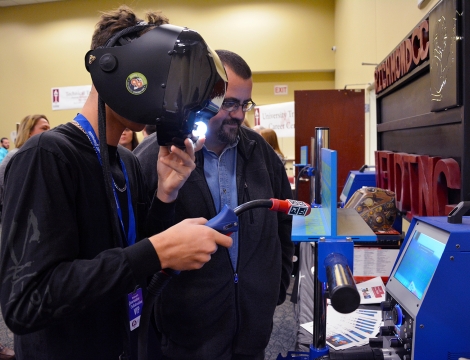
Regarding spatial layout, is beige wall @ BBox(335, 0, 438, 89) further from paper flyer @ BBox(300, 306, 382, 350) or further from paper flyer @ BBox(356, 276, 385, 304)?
paper flyer @ BBox(300, 306, 382, 350)

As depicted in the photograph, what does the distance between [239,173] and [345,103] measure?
309 centimetres

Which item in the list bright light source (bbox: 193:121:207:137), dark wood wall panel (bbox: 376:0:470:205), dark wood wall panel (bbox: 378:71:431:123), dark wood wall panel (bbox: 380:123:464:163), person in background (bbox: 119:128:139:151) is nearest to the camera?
bright light source (bbox: 193:121:207:137)

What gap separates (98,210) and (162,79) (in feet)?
0.96

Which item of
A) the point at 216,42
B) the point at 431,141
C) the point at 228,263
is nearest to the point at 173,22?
the point at 216,42

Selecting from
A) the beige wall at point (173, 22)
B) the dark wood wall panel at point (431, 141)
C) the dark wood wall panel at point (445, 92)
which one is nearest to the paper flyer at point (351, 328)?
the dark wood wall panel at point (445, 92)

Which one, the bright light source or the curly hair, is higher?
the curly hair

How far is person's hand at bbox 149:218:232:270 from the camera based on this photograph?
0.71 metres

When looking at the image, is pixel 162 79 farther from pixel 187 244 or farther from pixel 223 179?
pixel 223 179

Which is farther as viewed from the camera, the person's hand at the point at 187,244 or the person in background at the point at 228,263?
the person in background at the point at 228,263

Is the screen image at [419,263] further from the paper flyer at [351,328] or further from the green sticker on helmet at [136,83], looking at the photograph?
the green sticker on helmet at [136,83]

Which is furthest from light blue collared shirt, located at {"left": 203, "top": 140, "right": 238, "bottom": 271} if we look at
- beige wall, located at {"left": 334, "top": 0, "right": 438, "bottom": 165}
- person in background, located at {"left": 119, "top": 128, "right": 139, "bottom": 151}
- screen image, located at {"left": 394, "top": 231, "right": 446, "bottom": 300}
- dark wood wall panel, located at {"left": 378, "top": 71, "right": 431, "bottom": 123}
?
person in background, located at {"left": 119, "top": 128, "right": 139, "bottom": 151}

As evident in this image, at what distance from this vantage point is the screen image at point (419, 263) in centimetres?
76

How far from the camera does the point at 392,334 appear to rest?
862 mm

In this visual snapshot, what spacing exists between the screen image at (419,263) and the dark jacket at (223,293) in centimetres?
43
